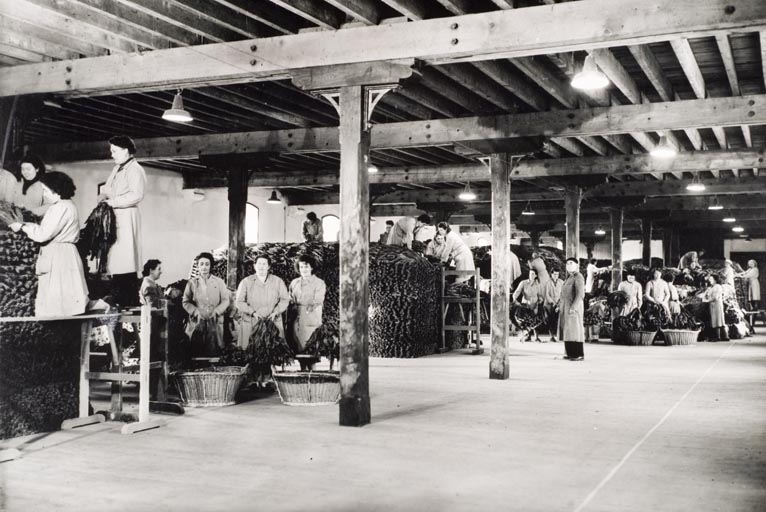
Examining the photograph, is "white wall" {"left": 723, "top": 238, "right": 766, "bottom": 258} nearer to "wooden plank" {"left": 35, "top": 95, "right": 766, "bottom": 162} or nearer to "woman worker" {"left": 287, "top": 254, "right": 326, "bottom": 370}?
"wooden plank" {"left": 35, "top": 95, "right": 766, "bottom": 162}

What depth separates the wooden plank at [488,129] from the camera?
9.63 metres

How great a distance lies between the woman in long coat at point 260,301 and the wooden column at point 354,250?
2073mm

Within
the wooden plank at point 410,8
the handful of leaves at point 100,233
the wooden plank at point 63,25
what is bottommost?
the handful of leaves at point 100,233

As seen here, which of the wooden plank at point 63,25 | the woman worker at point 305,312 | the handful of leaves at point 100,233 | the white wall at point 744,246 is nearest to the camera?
the wooden plank at point 63,25

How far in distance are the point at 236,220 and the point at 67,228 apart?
21.3ft

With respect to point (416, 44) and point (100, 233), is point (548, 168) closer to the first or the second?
point (416, 44)

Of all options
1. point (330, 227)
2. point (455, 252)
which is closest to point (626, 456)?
point (455, 252)

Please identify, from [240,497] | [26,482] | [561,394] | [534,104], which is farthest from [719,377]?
[26,482]

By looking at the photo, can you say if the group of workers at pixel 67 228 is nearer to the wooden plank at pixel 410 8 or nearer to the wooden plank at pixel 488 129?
the wooden plank at pixel 410 8

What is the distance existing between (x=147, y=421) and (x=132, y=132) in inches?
277

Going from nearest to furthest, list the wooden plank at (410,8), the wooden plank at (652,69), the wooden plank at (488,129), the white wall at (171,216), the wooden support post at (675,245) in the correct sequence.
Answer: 1. the wooden plank at (410,8)
2. the wooden plank at (652,69)
3. the wooden plank at (488,129)
4. the white wall at (171,216)
5. the wooden support post at (675,245)

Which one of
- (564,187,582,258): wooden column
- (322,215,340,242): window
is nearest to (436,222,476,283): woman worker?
(564,187,582,258): wooden column

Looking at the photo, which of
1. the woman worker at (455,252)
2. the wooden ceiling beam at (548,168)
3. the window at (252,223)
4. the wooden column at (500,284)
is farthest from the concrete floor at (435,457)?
the window at (252,223)

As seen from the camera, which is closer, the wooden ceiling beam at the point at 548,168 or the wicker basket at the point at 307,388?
the wicker basket at the point at 307,388
